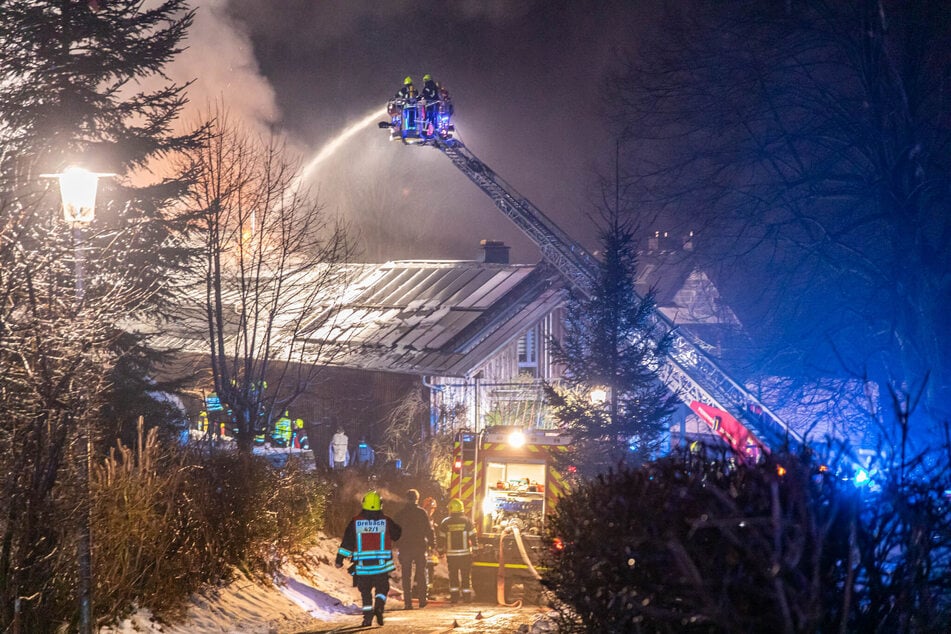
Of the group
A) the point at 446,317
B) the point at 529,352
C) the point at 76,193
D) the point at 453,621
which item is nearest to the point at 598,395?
the point at 529,352

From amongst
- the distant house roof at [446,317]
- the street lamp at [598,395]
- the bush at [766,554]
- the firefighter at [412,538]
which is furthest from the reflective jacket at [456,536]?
the distant house roof at [446,317]

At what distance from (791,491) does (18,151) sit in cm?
1289

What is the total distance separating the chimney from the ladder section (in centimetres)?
745

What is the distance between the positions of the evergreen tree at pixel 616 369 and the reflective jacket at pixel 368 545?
7.22 metres

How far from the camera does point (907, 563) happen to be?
449 centimetres

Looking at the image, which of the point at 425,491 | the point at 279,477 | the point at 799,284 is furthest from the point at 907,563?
the point at 425,491

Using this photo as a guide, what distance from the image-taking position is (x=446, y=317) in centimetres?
2672

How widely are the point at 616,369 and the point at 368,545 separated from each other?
27.8 ft

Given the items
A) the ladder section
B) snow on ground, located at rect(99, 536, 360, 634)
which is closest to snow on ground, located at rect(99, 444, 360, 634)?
snow on ground, located at rect(99, 536, 360, 634)

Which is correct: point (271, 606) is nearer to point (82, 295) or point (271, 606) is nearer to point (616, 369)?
point (82, 295)

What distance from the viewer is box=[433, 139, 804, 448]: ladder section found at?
1916 cm

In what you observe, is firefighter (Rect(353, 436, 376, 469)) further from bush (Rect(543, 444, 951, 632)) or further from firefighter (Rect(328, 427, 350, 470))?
bush (Rect(543, 444, 951, 632))

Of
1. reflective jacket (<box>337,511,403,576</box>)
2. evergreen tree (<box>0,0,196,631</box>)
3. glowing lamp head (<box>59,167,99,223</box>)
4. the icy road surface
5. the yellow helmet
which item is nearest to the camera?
evergreen tree (<box>0,0,196,631</box>)

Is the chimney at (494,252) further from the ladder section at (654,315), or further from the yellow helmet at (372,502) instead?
the yellow helmet at (372,502)
